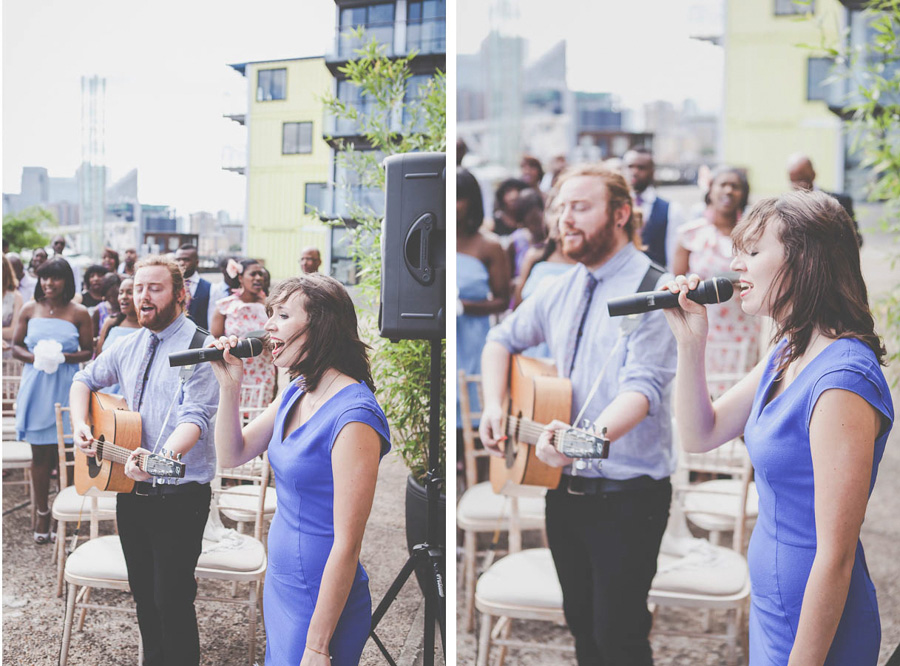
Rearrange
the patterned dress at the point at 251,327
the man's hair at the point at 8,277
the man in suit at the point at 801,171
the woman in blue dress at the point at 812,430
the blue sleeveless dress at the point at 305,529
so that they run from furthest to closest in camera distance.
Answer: the man's hair at the point at 8,277
the man in suit at the point at 801,171
the patterned dress at the point at 251,327
the blue sleeveless dress at the point at 305,529
the woman in blue dress at the point at 812,430

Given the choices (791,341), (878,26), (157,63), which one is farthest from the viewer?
(157,63)

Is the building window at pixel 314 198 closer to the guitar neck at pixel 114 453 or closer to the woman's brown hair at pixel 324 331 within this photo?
the woman's brown hair at pixel 324 331

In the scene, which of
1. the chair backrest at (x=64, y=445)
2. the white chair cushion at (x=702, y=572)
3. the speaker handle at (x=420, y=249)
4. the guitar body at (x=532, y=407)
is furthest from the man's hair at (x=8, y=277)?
the white chair cushion at (x=702, y=572)

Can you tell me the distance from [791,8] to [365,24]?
4.40 feet

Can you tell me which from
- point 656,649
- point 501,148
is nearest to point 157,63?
point 501,148

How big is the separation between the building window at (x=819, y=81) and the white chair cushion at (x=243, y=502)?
6.96ft

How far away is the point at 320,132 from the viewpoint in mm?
2385

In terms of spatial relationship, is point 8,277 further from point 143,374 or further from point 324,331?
point 324,331

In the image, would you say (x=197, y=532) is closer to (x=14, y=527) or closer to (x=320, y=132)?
(x=14, y=527)

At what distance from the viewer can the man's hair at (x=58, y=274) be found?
248 cm

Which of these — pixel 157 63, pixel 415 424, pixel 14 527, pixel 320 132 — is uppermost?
pixel 157 63

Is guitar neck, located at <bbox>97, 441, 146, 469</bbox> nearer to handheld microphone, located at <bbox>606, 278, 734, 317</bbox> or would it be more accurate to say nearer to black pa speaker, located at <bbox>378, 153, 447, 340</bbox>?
black pa speaker, located at <bbox>378, 153, 447, 340</bbox>

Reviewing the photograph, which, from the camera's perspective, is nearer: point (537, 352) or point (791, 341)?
point (791, 341)

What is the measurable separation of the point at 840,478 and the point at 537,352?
102 centimetres
